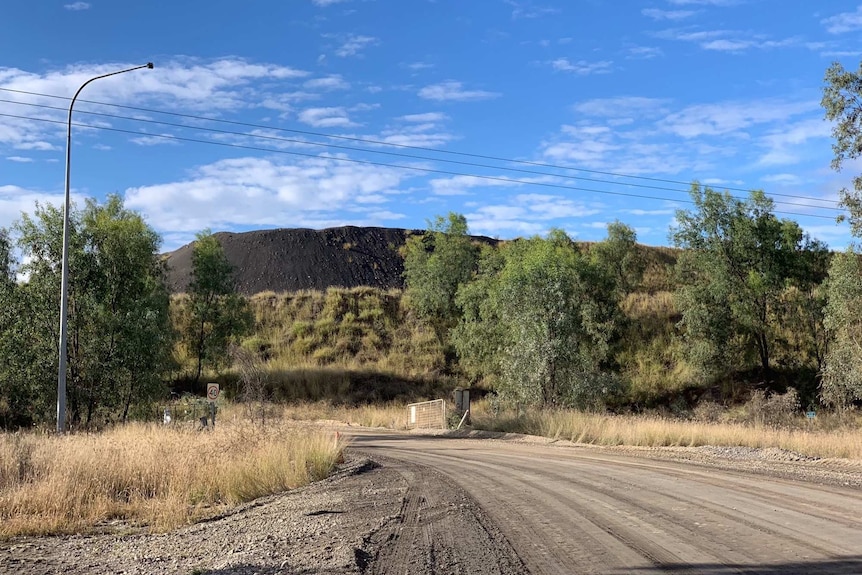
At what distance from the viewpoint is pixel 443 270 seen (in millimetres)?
55438

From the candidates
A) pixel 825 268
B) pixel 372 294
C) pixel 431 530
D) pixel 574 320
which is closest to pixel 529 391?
pixel 574 320

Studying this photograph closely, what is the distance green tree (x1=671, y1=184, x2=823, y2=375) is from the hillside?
31.8 m

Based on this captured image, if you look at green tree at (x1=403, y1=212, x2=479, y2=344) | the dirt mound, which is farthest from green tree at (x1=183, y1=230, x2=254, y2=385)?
the dirt mound

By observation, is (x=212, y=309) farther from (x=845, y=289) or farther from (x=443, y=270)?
(x=845, y=289)

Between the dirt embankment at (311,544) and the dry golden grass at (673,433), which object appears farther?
the dry golden grass at (673,433)

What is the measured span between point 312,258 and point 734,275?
60399 mm

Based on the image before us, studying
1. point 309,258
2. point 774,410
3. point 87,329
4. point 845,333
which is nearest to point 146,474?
point 87,329

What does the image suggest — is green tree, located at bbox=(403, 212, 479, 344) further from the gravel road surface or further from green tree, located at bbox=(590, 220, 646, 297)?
the gravel road surface

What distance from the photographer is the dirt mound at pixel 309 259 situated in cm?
8531

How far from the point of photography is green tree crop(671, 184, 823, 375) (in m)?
42.7

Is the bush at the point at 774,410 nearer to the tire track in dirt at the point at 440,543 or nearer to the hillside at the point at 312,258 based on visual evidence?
the tire track in dirt at the point at 440,543

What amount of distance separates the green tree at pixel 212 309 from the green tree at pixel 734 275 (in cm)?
2995

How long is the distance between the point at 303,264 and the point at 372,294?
87.2ft

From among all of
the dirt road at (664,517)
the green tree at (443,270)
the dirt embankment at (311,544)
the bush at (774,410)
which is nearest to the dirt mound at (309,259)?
the green tree at (443,270)
